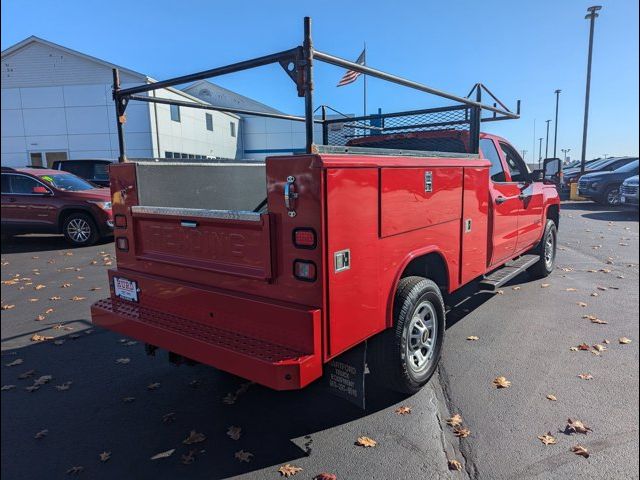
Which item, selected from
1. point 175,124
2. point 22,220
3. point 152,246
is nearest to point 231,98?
point 175,124

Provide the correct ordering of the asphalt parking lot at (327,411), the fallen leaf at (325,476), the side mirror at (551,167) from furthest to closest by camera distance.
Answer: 1. the side mirror at (551,167)
2. the asphalt parking lot at (327,411)
3. the fallen leaf at (325,476)

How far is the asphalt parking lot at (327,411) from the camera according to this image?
112 inches

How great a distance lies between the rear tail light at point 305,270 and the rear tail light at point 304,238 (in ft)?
0.31

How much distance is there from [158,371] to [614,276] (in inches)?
277

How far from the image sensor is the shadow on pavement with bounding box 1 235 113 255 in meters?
10.3

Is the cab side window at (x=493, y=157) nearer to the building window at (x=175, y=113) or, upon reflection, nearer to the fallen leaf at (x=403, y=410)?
the fallen leaf at (x=403, y=410)

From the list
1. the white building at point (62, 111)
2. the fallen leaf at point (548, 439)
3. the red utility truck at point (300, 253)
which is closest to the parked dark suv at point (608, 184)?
the red utility truck at point (300, 253)

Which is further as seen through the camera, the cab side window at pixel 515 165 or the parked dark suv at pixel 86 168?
the parked dark suv at pixel 86 168

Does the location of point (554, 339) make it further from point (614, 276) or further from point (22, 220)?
point (22, 220)

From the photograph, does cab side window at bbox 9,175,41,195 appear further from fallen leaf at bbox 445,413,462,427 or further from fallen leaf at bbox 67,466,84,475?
fallen leaf at bbox 445,413,462,427

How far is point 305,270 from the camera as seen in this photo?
264cm

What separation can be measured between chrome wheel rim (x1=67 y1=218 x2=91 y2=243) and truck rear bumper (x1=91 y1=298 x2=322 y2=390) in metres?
7.67

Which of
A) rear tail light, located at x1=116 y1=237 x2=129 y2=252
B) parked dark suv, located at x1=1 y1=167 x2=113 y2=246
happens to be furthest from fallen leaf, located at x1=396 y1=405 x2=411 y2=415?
parked dark suv, located at x1=1 y1=167 x2=113 y2=246

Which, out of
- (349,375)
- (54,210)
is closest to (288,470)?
(349,375)
